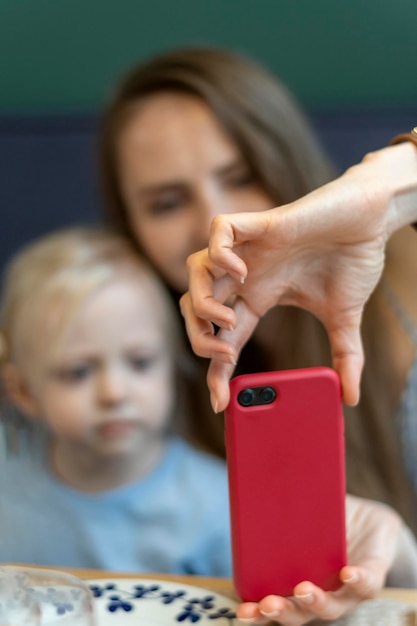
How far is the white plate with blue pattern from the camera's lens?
1.40 ft

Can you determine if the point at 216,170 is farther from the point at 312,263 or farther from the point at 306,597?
the point at 306,597

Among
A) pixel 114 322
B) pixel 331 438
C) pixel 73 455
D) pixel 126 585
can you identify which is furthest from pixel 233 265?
pixel 73 455

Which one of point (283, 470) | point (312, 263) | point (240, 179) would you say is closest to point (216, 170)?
point (240, 179)

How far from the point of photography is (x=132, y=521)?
2.58 ft

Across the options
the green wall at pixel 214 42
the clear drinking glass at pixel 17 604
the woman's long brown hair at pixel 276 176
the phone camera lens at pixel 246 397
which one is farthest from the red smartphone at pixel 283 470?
the green wall at pixel 214 42

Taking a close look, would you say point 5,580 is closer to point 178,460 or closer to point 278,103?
point 178,460

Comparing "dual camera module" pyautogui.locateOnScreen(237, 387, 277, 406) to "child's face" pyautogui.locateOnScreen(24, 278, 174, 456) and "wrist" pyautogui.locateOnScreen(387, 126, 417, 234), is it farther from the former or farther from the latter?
"child's face" pyautogui.locateOnScreen(24, 278, 174, 456)

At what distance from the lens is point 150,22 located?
84 centimetres

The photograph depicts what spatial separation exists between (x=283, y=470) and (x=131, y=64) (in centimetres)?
60

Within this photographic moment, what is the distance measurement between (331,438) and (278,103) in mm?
505

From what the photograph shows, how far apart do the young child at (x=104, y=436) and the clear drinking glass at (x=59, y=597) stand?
331mm

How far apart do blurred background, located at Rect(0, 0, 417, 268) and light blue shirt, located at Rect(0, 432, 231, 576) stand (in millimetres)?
295

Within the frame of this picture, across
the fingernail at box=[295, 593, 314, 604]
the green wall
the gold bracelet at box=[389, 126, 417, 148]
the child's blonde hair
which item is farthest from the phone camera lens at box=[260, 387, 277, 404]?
the green wall

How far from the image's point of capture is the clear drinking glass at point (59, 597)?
0.39 metres
